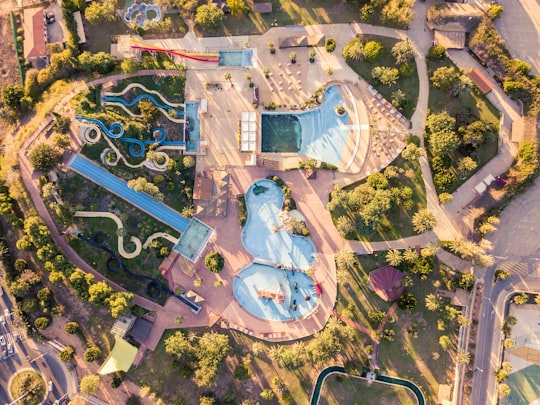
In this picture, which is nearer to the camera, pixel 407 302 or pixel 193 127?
pixel 407 302

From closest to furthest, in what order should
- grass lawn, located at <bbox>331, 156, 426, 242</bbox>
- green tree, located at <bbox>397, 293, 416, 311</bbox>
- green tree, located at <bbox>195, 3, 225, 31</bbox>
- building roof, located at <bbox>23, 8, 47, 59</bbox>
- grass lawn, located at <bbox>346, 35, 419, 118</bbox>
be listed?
1. green tree, located at <bbox>397, 293, 416, 311</bbox>
2. green tree, located at <bbox>195, 3, 225, 31</bbox>
3. grass lawn, located at <bbox>331, 156, 426, 242</bbox>
4. grass lawn, located at <bbox>346, 35, 419, 118</bbox>
5. building roof, located at <bbox>23, 8, 47, 59</bbox>

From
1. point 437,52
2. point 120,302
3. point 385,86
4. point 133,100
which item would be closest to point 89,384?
point 120,302

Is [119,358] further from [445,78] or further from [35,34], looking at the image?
[445,78]

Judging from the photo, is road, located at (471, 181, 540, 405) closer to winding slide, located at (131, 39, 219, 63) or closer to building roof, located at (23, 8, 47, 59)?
winding slide, located at (131, 39, 219, 63)

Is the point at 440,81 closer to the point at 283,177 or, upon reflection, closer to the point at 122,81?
the point at 283,177

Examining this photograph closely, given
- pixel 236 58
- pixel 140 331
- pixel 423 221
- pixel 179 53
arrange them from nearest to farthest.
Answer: pixel 423 221 → pixel 140 331 → pixel 179 53 → pixel 236 58

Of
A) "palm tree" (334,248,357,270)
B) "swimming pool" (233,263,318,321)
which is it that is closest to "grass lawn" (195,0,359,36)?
"palm tree" (334,248,357,270)

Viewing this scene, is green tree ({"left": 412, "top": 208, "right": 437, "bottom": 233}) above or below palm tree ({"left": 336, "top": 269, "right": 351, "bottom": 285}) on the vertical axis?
above
